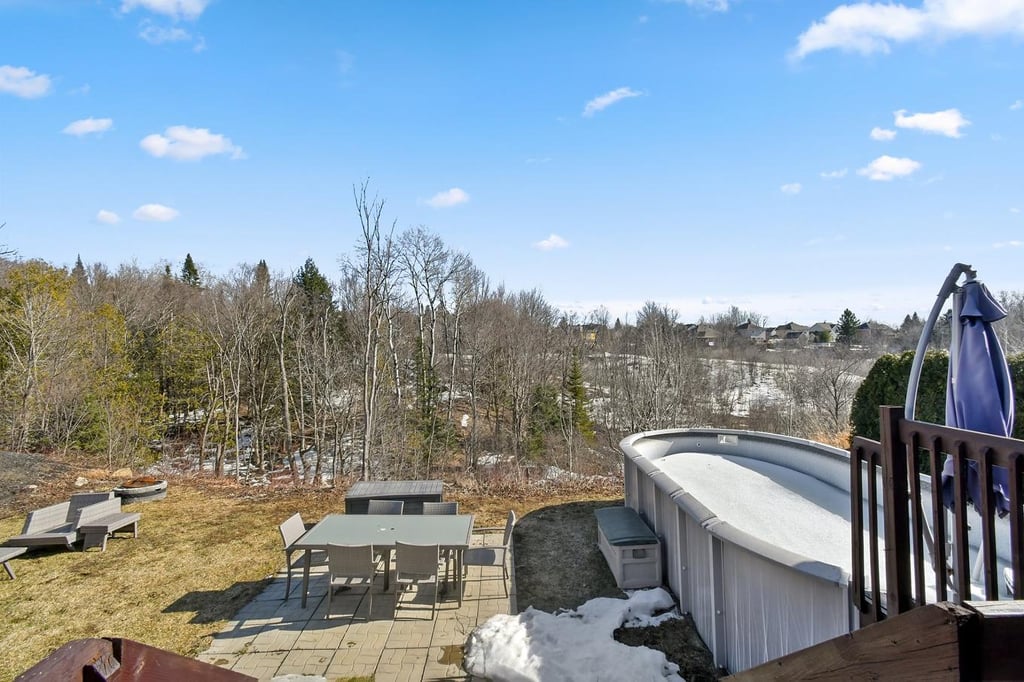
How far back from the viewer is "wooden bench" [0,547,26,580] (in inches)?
264

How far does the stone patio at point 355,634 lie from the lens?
4773 millimetres

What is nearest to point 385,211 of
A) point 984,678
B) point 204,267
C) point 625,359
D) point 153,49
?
point 153,49

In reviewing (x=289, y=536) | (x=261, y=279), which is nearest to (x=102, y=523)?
(x=289, y=536)

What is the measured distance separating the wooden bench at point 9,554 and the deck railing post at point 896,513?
891cm

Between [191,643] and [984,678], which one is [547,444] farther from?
[984,678]

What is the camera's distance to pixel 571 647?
4.96 m

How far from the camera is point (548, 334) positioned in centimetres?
3167

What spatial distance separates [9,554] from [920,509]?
9144 millimetres

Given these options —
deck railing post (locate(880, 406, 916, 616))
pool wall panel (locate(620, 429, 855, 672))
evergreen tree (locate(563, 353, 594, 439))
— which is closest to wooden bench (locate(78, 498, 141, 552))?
pool wall panel (locate(620, 429, 855, 672))

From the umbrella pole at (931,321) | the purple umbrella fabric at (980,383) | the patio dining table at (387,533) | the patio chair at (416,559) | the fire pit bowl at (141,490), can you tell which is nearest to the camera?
the purple umbrella fabric at (980,383)

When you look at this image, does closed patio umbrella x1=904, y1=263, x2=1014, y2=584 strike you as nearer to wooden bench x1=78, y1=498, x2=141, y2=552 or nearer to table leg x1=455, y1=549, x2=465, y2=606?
table leg x1=455, y1=549, x2=465, y2=606

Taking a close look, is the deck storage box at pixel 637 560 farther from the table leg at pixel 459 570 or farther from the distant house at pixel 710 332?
the distant house at pixel 710 332

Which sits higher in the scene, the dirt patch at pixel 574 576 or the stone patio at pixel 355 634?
the stone patio at pixel 355 634

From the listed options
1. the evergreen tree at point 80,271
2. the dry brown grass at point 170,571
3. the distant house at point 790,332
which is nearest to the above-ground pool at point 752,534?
the dry brown grass at point 170,571
